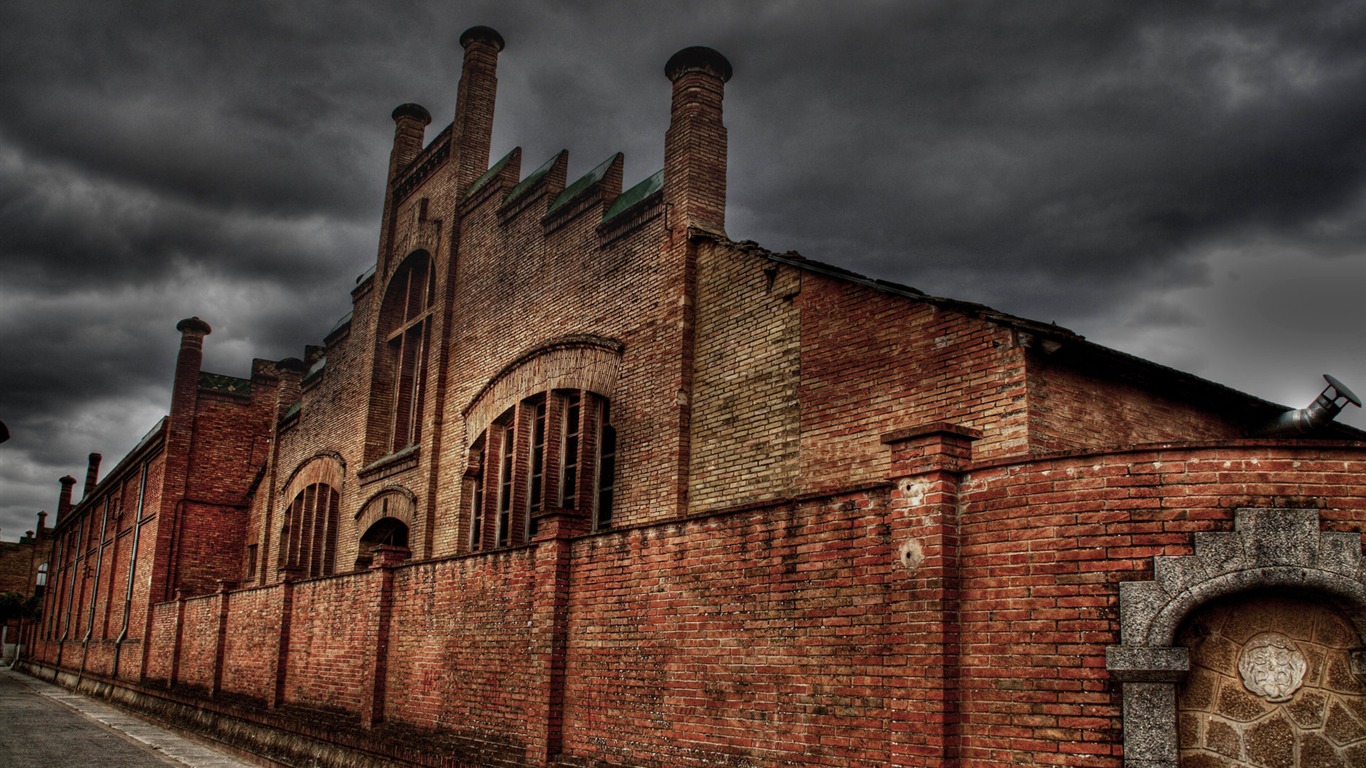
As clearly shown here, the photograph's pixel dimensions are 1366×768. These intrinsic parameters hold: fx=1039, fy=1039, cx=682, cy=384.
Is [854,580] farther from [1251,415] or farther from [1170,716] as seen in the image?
[1251,415]

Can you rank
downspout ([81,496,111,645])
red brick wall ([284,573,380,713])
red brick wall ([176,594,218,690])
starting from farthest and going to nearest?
1. downspout ([81,496,111,645])
2. red brick wall ([176,594,218,690])
3. red brick wall ([284,573,380,713])

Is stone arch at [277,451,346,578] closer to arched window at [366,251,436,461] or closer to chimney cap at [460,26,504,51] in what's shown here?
arched window at [366,251,436,461]

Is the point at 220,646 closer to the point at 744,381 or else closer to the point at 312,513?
the point at 312,513

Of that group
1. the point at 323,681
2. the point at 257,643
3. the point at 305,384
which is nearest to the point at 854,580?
the point at 323,681

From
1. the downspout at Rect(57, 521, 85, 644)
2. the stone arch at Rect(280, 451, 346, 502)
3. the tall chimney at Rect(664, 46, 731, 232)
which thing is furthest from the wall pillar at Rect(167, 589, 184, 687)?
the downspout at Rect(57, 521, 85, 644)

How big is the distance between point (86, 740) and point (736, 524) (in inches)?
558

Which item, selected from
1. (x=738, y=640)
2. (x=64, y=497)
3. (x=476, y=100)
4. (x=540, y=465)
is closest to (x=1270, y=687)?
(x=738, y=640)

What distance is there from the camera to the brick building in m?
5.15

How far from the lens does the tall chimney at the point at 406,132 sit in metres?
19.8

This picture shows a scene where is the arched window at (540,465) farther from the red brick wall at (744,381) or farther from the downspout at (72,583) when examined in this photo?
the downspout at (72,583)

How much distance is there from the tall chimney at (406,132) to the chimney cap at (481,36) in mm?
3255

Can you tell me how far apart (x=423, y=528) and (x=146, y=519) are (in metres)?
16.2

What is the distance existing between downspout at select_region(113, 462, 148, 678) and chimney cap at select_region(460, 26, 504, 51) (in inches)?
705

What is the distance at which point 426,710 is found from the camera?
11133 mm
